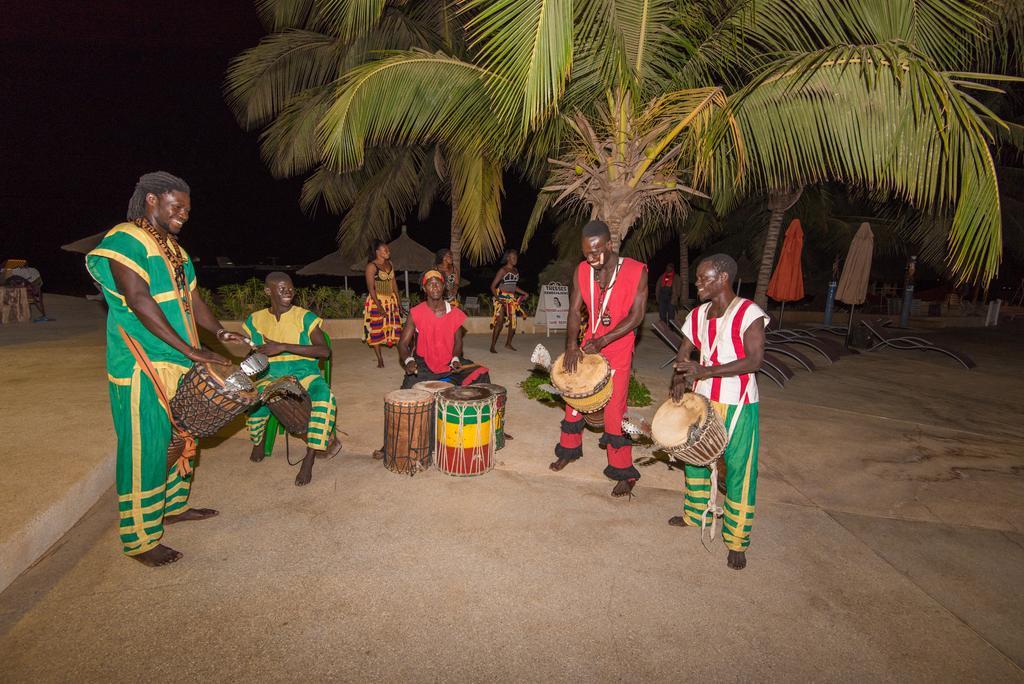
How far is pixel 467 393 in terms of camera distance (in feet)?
14.9

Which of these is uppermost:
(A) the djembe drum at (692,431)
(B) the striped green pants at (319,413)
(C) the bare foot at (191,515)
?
(A) the djembe drum at (692,431)

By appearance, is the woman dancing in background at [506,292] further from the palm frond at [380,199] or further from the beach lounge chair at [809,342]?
the beach lounge chair at [809,342]

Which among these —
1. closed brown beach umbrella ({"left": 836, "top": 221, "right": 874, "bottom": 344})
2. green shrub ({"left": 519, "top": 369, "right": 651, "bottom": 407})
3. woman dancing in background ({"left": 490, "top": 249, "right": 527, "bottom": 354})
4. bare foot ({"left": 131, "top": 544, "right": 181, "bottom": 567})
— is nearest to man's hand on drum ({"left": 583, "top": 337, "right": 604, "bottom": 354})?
green shrub ({"left": 519, "top": 369, "right": 651, "bottom": 407})

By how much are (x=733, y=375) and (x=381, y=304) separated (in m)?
6.35

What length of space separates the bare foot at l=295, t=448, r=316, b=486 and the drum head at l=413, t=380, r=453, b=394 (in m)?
1.03

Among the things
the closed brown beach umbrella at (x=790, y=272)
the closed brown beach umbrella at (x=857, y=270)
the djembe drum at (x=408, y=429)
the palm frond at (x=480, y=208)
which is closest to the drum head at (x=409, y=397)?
the djembe drum at (x=408, y=429)

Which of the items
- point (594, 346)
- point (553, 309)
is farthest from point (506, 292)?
point (594, 346)

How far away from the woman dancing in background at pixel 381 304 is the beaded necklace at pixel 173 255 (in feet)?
16.9

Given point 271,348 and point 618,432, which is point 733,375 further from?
point 271,348

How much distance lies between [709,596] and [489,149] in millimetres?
5841

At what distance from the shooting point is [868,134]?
4992 mm

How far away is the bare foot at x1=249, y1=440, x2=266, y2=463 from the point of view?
15.8 ft

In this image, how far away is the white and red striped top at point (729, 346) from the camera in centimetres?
327

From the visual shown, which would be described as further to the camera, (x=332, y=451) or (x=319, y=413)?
(x=332, y=451)
